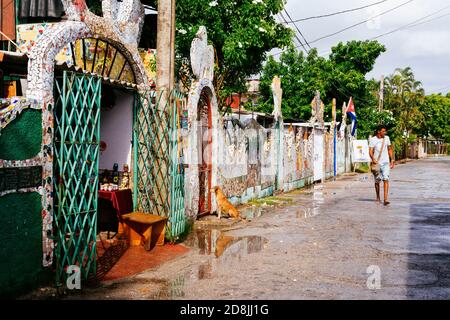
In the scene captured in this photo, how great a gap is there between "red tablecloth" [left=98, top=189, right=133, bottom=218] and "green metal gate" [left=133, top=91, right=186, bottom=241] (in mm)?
335

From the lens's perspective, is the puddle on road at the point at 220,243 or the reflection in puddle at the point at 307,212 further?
the reflection in puddle at the point at 307,212

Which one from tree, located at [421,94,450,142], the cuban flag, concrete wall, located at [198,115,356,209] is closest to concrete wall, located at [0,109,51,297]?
concrete wall, located at [198,115,356,209]

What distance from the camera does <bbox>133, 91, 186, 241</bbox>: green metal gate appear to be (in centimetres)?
870

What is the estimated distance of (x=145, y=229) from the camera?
809 centimetres

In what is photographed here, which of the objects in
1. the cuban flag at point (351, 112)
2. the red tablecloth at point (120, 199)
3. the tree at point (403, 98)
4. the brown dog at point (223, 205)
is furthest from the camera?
the tree at point (403, 98)

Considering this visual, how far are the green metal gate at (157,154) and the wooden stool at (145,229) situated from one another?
13.4 inches

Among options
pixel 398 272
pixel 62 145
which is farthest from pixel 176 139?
pixel 398 272

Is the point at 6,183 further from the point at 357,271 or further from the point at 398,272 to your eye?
the point at 398,272

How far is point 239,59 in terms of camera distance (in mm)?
18922

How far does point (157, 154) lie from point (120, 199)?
1198 millimetres

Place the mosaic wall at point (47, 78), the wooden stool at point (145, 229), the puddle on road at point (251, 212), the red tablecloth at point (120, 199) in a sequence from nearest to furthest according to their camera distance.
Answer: the mosaic wall at point (47, 78)
the wooden stool at point (145, 229)
the red tablecloth at point (120, 199)
the puddle on road at point (251, 212)

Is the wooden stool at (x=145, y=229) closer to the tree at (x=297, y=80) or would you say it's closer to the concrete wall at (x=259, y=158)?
the concrete wall at (x=259, y=158)

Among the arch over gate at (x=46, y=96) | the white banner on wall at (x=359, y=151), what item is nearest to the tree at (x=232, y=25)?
the arch over gate at (x=46, y=96)

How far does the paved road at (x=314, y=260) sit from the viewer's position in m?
5.87
